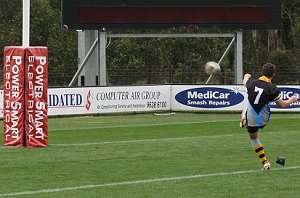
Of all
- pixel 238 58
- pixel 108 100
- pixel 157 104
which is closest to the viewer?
pixel 108 100

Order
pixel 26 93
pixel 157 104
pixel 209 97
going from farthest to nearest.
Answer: pixel 209 97 → pixel 157 104 → pixel 26 93

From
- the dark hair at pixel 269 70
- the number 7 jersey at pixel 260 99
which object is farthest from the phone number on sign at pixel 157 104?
the dark hair at pixel 269 70

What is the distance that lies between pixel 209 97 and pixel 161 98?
1799mm

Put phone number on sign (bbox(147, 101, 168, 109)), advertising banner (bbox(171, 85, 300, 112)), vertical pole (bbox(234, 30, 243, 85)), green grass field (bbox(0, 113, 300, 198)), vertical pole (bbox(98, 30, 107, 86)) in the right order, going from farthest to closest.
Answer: vertical pole (bbox(234, 30, 243, 85)), vertical pole (bbox(98, 30, 107, 86)), advertising banner (bbox(171, 85, 300, 112)), phone number on sign (bbox(147, 101, 168, 109)), green grass field (bbox(0, 113, 300, 198))

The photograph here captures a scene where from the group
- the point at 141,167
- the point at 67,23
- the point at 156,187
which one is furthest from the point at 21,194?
the point at 67,23

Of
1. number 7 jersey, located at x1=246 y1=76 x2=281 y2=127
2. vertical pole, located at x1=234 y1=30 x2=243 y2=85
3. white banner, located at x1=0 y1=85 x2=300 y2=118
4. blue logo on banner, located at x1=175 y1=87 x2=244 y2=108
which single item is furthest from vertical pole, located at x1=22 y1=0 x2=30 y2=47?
vertical pole, located at x1=234 y1=30 x2=243 y2=85

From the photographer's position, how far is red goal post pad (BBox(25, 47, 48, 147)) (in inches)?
768

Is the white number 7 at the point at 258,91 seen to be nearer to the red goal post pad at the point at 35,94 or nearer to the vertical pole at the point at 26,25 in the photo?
the red goal post pad at the point at 35,94

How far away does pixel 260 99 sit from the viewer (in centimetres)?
1542

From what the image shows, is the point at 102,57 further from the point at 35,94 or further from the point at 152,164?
the point at 152,164

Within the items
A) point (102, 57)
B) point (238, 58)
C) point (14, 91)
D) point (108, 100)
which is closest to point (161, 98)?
point (108, 100)

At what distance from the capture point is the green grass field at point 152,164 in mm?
13406

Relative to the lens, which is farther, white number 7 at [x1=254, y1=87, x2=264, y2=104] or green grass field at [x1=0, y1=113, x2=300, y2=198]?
white number 7 at [x1=254, y1=87, x2=264, y2=104]

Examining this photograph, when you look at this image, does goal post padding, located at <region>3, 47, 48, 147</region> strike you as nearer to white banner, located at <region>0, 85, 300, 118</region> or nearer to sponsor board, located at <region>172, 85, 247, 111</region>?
white banner, located at <region>0, 85, 300, 118</region>
